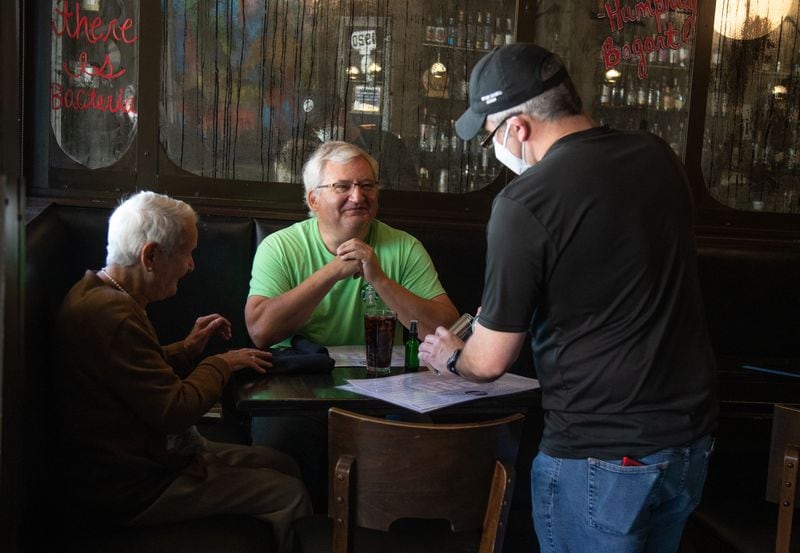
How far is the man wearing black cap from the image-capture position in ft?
5.31

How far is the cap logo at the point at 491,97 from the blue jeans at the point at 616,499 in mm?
734

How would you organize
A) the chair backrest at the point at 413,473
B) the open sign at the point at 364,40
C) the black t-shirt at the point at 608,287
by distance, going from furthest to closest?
the open sign at the point at 364,40, the chair backrest at the point at 413,473, the black t-shirt at the point at 608,287

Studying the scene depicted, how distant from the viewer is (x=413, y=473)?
1.73 metres

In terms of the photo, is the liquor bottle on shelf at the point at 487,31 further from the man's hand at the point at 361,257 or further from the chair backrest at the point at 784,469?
the chair backrest at the point at 784,469

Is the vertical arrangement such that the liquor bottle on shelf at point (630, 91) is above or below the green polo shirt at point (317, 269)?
above

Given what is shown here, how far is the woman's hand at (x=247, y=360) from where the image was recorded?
7.72 ft

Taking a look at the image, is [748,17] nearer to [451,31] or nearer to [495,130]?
[451,31]

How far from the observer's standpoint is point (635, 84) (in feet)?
13.8

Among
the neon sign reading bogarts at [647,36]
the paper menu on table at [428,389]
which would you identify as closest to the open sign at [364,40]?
the neon sign reading bogarts at [647,36]

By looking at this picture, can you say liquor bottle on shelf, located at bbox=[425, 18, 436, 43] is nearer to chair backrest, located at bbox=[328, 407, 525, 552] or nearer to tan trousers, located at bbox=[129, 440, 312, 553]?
tan trousers, located at bbox=[129, 440, 312, 553]

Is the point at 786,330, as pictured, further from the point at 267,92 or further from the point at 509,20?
the point at 267,92

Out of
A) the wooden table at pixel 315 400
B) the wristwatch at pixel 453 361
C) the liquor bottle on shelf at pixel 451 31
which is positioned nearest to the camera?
the wristwatch at pixel 453 361

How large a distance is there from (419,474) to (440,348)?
404mm

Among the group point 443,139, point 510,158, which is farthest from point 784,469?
point 443,139
